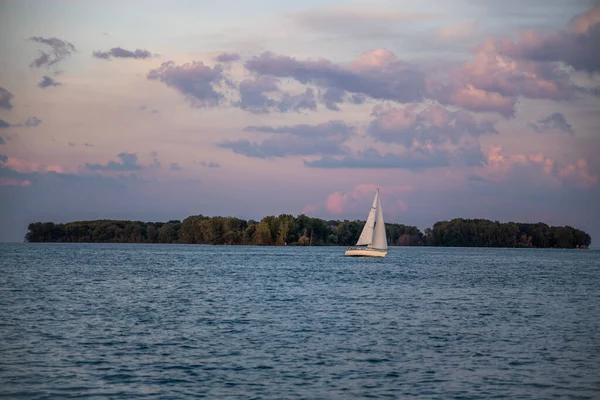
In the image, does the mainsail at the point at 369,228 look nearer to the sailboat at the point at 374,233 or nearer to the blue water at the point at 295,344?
the sailboat at the point at 374,233

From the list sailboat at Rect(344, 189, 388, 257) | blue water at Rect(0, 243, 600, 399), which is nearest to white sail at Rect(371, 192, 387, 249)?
sailboat at Rect(344, 189, 388, 257)

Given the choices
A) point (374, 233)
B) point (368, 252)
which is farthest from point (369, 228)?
point (368, 252)

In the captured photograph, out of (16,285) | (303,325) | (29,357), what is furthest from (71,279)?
(29,357)

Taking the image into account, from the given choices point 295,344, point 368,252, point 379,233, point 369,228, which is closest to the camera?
point 295,344

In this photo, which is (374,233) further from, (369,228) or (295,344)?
(295,344)

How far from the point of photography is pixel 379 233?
119 metres

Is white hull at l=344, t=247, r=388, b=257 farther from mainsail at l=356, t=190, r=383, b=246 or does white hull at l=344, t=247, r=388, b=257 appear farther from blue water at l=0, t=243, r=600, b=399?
blue water at l=0, t=243, r=600, b=399

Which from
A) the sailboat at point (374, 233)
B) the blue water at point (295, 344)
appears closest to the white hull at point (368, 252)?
the sailboat at point (374, 233)

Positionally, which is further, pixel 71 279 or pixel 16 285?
pixel 71 279

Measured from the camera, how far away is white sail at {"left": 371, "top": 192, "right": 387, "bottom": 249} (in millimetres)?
117062

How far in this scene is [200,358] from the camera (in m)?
26.9

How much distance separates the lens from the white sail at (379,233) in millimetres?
117062

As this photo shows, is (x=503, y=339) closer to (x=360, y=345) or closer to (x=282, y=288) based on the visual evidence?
(x=360, y=345)

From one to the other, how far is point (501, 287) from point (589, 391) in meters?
43.8
